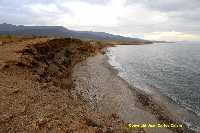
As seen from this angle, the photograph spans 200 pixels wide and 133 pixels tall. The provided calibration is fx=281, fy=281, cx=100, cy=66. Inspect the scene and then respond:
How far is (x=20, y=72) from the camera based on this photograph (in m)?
33.2

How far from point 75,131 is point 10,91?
9.51m

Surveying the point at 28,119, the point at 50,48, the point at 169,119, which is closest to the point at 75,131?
the point at 28,119

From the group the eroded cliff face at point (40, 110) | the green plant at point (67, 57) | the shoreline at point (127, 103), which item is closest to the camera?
the eroded cliff face at point (40, 110)

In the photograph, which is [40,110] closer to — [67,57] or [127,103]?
[127,103]

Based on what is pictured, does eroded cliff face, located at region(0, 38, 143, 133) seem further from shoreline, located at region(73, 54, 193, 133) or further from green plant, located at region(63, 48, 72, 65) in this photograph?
green plant, located at region(63, 48, 72, 65)

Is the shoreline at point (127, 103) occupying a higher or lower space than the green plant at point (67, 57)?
lower

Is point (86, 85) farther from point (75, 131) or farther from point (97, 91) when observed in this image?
point (75, 131)

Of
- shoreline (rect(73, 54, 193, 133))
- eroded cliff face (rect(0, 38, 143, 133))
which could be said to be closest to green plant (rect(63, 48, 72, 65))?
shoreline (rect(73, 54, 193, 133))

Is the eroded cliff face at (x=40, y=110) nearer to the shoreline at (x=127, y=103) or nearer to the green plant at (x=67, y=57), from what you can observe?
the shoreline at (x=127, y=103)

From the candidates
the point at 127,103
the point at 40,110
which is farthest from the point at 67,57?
the point at 40,110

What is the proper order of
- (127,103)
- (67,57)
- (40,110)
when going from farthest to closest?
(67,57)
(127,103)
(40,110)

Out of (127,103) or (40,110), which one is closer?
(40,110)

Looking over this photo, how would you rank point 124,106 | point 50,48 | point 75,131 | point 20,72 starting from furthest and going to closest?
point 50,48, point 20,72, point 124,106, point 75,131

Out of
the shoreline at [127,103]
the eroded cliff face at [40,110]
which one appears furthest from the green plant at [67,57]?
the eroded cliff face at [40,110]
